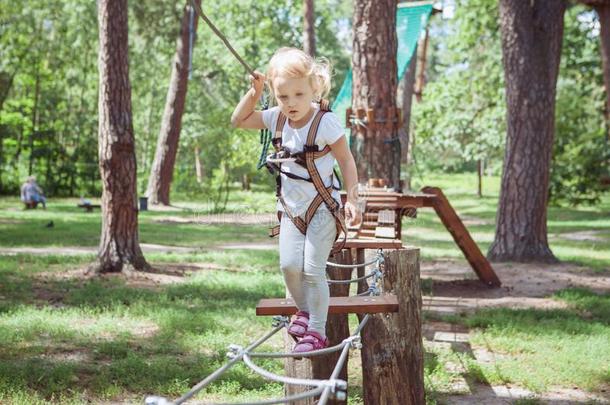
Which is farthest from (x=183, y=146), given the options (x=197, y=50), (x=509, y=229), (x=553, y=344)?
(x=553, y=344)

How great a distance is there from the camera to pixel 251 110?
3553 mm

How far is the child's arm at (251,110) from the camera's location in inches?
135

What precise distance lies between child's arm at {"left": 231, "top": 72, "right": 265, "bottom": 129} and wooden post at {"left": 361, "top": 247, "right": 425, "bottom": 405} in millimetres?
981

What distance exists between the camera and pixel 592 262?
37.7ft

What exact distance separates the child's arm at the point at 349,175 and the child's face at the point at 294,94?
0.70 ft

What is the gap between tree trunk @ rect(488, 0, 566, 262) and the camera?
36.6ft

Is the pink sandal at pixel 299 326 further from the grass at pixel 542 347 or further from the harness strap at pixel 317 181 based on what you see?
the grass at pixel 542 347

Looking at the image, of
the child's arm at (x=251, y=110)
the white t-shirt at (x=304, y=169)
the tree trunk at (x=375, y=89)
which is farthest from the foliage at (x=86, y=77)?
the white t-shirt at (x=304, y=169)

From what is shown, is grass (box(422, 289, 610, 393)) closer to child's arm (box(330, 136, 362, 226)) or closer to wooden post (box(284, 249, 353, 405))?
wooden post (box(284, 249, 353, 405))

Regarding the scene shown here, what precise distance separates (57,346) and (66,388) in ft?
3.69

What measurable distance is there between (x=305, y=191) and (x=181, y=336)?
330cm

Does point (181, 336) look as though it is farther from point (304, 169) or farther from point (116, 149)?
point (116, 149)

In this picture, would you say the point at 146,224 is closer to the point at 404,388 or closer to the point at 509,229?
the point at 509,229

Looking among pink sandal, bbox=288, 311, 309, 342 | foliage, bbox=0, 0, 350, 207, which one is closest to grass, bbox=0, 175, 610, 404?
pink sandal, bbox=288, 311, 309, 342
